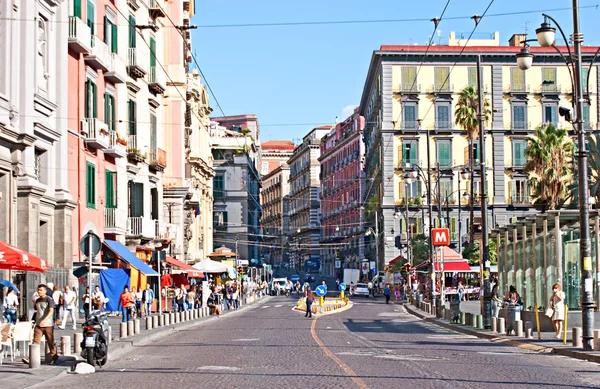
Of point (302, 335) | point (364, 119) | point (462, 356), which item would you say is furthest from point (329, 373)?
point (364, 119)

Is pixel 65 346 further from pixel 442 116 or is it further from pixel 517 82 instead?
pixel 517 82

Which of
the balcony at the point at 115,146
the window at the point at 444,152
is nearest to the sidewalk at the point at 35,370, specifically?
the balcony at the point at 115,146

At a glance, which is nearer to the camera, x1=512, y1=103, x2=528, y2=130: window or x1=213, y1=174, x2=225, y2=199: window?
x1=512, y1=103, x2=528, y2=130: window

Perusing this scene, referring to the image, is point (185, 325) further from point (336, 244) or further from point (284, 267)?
point (284, 267)

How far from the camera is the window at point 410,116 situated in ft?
283

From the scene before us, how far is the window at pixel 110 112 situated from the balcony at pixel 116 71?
67 centimetres

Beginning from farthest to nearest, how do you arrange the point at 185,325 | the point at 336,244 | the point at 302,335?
the point at 336,244, the point at 185,325, the point at 302,335

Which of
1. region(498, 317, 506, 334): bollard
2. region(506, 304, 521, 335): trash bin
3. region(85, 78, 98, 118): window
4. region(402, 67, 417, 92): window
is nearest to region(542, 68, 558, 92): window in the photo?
region(402, 67, 417, 92): window

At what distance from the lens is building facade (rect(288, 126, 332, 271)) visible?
490 feet

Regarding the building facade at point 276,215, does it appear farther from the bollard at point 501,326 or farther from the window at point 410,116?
the bollard at point 501,326

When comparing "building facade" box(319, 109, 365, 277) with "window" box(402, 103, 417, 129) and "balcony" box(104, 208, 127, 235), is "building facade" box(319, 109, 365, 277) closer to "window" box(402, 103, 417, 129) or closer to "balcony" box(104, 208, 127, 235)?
"window" box(402, 103, 417, 129)

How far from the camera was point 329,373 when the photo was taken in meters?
16.7

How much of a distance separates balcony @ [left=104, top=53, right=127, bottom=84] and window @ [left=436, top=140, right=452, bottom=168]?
4842 cm

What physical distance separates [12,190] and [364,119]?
87.7m
